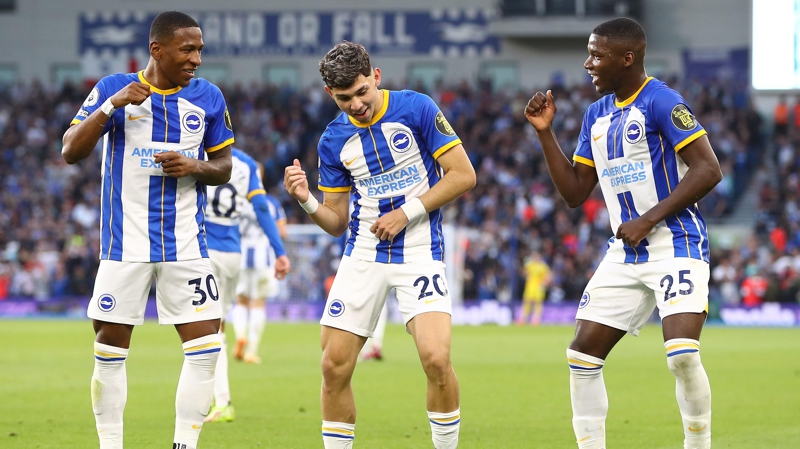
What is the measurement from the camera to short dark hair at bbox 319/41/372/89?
5.97 meters

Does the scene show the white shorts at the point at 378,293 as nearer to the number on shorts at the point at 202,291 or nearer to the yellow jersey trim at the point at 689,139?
the number on shorts at the point at 202,291

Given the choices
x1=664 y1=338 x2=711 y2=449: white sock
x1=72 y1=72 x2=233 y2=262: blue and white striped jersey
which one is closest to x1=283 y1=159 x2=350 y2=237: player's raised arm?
x1=72 y1=72 x2=233 y2=262: blue and white striped jersey

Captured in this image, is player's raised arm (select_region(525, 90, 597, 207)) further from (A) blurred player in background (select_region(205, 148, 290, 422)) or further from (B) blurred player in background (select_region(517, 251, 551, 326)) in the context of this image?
(B) blurred player in background (select_region(517, 251, 551, 326))

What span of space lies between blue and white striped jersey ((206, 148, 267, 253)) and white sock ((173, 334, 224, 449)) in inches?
145

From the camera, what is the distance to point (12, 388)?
39.0 feet

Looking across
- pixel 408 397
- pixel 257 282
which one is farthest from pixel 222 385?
pixel 257 282

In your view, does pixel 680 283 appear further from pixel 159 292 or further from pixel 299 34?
pixel 299 34

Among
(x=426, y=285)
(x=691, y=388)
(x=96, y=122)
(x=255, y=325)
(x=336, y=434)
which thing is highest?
(x=96, y=122)

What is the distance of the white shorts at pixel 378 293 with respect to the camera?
622cm

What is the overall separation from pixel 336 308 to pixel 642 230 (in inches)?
71.6

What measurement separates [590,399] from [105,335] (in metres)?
2.87

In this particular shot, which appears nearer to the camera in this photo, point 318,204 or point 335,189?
point 318,204

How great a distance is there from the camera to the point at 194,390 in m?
6.39

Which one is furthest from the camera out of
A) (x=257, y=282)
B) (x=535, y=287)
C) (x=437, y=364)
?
(x=535, y=287)
